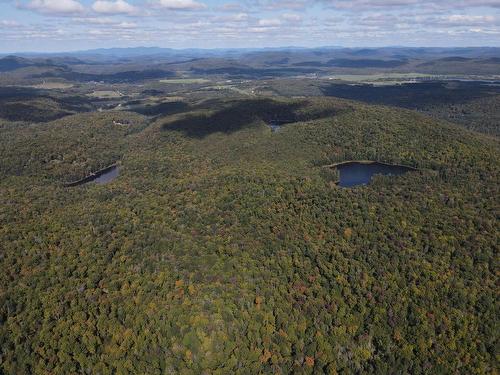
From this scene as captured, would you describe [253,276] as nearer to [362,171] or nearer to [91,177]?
[362,171]

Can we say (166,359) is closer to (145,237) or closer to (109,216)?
(145,237)

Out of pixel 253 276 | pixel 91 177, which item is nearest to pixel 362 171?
pixel 253 276

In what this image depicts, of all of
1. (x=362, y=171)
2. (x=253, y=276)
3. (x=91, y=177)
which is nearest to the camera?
(x=253, y=276)

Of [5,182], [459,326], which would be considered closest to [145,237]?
[5,182]

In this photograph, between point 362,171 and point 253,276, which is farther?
point 362,171

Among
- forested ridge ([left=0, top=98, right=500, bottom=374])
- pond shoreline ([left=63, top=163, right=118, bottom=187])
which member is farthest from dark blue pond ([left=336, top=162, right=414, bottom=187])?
pond shoreline ([left=63, top=163, right=118, bottom=187])

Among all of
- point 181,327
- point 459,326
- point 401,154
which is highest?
point 401,154
